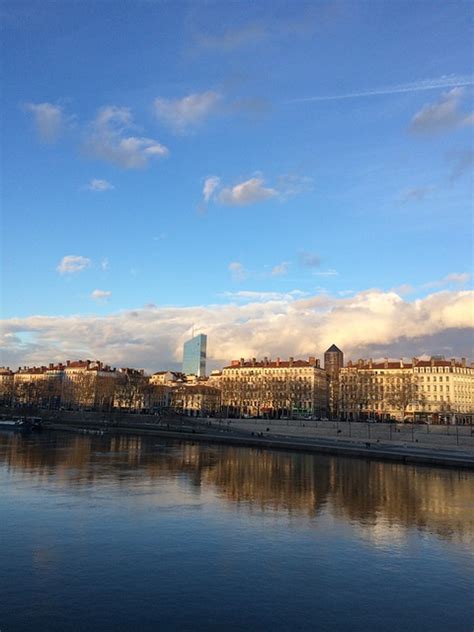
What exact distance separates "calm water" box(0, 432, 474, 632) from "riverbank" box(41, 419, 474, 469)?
1116 cm

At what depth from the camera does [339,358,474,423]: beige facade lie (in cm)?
10525

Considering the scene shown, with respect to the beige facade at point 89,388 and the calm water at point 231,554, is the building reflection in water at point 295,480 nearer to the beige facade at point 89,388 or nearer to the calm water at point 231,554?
the calm water at point 231,554

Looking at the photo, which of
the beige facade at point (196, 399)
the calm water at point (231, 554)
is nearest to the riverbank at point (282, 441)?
the calm water at point (231, 554)

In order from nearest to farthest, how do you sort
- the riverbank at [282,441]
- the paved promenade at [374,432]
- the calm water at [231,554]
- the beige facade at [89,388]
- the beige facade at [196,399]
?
the calm water at [231,554]
the riverbank at [282,441]
the paved promenade at [374,432]
the beige facade at [89,388]
the beige facade at [196,399]

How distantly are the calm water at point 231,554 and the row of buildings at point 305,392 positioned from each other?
2702 inches

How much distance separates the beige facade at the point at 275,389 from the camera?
350 feet

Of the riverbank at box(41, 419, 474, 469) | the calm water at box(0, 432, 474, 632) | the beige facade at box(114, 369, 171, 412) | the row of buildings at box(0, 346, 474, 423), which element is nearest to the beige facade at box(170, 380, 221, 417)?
the row of buildings at box(0, 346, 474, 423)

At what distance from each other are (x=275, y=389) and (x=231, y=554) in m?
95.7

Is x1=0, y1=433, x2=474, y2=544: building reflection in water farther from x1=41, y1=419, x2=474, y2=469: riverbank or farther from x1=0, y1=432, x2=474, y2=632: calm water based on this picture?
x1=41, y1=419, x2=474, y2=469: riverbank

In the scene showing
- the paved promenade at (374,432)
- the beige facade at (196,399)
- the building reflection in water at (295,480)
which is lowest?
the building reflection in water at (295,480)

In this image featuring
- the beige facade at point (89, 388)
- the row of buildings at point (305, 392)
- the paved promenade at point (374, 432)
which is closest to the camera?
the paved promenade at point (374, 432)

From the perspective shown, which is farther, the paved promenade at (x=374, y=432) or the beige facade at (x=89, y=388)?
the beige facade at (x=89, y=388)

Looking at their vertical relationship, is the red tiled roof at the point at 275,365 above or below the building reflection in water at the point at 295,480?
above

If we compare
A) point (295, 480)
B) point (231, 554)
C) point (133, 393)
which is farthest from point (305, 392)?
point (231, 554)
